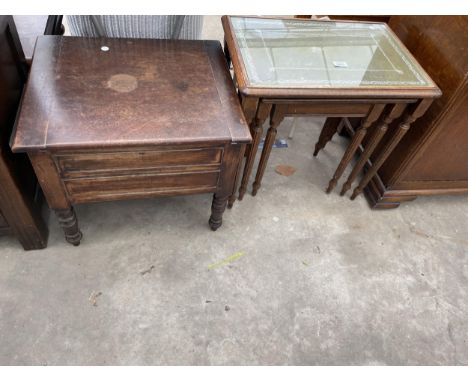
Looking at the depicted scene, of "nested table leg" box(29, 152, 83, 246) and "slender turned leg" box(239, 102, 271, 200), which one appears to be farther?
"slender turned leg" box(239, 102, 271, 200)

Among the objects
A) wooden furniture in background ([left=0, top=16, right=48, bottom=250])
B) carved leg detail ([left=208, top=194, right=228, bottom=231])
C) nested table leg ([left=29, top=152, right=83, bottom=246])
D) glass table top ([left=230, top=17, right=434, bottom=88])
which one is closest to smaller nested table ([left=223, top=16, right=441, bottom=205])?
glass table top ([left=230, top=17, right=434, bottom=88])

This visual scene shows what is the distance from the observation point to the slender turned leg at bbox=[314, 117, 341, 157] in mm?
1687

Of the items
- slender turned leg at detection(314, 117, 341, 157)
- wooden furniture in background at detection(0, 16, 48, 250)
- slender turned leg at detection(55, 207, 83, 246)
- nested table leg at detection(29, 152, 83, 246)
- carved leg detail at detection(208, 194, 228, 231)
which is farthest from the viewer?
slender turned leg at detection(314, 117, 341, 157)

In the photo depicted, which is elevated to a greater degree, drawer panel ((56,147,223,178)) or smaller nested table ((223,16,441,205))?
smaller nested table ((223,16,441,205))

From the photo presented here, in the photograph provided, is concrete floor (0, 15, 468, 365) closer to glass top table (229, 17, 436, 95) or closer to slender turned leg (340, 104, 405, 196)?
slender turned leg (340, 104, 405, 196)

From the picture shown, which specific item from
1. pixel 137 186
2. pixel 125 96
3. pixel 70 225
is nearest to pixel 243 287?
pixel 137 186

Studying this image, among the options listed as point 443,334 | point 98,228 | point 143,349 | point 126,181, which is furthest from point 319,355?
point 98,228

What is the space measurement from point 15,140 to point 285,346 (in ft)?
3.46

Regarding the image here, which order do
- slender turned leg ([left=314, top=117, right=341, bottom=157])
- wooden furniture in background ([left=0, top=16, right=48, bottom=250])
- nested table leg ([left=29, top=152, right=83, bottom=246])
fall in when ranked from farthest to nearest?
1. slender turned leg ([left=314, top=117, right=341, bottom=157])
2. wooden furniture in background ([left=0, top=16, right=48, bottom=250])
3. nested table leg ([left=29, top=152, right=83, bottom=246])

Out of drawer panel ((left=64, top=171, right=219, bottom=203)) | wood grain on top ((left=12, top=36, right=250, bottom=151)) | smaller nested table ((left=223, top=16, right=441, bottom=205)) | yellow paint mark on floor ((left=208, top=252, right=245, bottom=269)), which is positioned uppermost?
smaller nested table ((left=223, top=16, right=441, bottom=205))

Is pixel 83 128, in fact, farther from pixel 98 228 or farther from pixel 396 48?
pixel 396 48

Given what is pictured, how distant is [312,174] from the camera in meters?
1.79

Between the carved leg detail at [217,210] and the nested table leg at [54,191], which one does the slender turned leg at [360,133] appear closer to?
the carved leg detail at [217,210]

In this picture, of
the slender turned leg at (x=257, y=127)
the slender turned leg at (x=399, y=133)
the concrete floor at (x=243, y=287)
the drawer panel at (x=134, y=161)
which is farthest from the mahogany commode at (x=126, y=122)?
the slender turned leg at (x=399, y=133)
